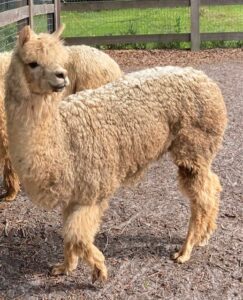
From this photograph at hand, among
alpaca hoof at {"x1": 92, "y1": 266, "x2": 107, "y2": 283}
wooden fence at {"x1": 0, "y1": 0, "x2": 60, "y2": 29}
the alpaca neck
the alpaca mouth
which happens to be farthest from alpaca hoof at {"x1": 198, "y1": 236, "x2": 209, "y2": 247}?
wooden fence at {"x1": 0, "y1": 0, "x2": 60, "y2": 29}

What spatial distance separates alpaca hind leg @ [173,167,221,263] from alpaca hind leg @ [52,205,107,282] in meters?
0.70

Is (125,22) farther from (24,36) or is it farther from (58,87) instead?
(58,87)

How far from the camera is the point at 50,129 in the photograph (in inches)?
130

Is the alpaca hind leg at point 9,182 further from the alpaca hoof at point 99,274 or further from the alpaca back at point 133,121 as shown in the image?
the alpaca hoof at point 99,274

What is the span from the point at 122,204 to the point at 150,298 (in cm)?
150

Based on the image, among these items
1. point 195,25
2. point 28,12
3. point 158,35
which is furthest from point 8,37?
point 195,25

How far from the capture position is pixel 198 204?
396 cm

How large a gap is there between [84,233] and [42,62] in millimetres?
1144

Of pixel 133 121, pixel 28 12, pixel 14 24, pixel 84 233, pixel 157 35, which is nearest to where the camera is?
pixel 84 233

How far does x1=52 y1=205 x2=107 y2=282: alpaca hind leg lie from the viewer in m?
3.45

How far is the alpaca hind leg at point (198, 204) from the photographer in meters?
3.93

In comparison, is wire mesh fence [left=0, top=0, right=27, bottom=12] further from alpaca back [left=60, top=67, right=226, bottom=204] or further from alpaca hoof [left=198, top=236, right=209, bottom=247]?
alpaca hoof [left=198, top=236, right=209, bottom=247]

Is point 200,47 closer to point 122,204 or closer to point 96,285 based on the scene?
point 122,204

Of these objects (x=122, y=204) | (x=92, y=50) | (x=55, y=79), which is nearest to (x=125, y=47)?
(x=92, y=50)
